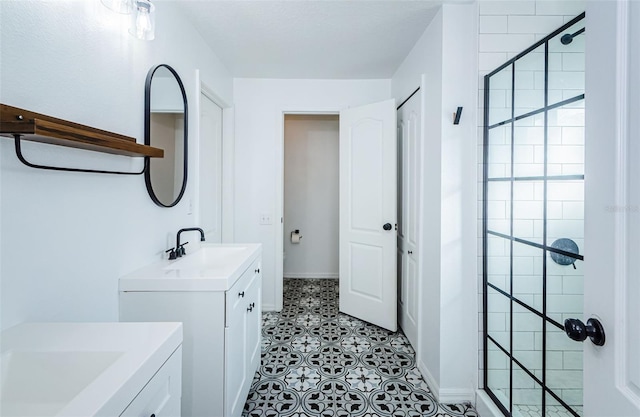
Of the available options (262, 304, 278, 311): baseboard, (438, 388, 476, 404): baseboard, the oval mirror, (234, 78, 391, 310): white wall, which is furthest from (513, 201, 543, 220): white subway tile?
(262, 304, 278, 311): baseboard

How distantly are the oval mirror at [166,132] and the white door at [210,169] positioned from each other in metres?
0.48

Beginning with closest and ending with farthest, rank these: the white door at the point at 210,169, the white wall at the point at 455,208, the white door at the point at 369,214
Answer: the white wall at the point at 455,208 < the white door at the point at 210,169 < the white door at the point at 369,214

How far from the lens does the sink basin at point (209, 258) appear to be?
5.08 feet

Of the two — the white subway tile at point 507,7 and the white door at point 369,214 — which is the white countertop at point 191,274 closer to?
the white door at point 369,214

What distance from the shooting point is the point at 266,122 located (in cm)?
308

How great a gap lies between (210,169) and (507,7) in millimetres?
2374

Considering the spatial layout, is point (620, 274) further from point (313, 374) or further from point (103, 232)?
point (313, 374)

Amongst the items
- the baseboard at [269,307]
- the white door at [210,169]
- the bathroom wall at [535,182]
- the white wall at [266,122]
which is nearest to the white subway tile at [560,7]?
the bathroom wall at [535,182]

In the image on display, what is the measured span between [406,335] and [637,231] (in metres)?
2.20

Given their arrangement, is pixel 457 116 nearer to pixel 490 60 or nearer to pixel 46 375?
pixel 490 60

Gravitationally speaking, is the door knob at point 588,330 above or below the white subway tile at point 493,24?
below

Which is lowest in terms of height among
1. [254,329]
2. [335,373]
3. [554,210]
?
[335,373]

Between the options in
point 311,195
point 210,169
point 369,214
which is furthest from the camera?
point 311,195

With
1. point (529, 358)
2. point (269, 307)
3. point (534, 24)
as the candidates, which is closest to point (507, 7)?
point (534, 24)
